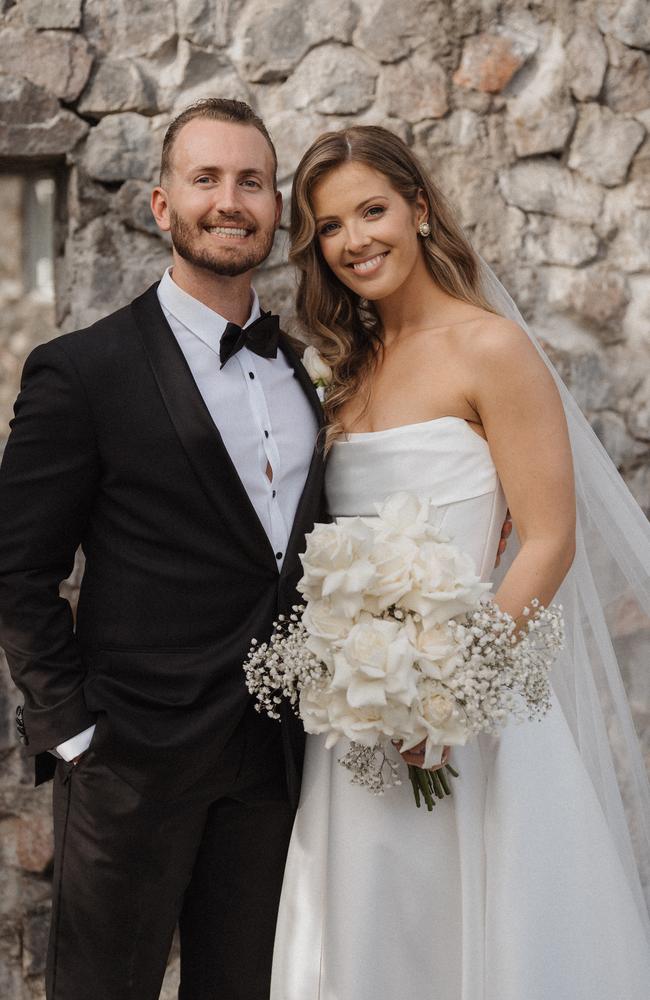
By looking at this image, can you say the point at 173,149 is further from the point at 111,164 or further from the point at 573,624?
the point at 573,624

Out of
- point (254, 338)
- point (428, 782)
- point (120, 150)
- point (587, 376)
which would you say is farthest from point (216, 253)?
point (587, 376)

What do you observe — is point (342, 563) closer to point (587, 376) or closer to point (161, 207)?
point (161, 207)

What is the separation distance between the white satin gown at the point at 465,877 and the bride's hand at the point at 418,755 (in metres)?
0.15

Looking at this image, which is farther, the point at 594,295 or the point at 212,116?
the point at 594,295

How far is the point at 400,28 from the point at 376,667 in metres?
2.27

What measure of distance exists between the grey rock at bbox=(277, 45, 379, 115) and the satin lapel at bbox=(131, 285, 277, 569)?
4.28 feet

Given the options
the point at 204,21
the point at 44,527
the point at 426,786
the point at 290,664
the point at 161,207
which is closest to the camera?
the point at 290,664

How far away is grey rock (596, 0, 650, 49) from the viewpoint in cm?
324

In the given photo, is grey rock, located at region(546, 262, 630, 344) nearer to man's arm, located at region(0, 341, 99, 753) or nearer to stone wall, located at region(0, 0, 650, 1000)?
stone wall, located at region(0, 0, 650, 1000)

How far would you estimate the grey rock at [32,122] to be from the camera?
299cm

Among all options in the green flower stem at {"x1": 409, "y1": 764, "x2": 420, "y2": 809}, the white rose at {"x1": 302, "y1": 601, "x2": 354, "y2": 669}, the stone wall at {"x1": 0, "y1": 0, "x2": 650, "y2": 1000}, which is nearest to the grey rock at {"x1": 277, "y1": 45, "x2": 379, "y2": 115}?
the stone wall at {"x1": 0, "y1": 0, "x2": 650, "y2": 1000}

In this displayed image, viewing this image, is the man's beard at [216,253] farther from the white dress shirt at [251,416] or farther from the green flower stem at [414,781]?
the green flower stem at [414,781]

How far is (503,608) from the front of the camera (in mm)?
2240

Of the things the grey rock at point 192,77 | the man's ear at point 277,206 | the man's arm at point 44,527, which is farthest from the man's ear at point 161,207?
the grey rock at point 192,77
